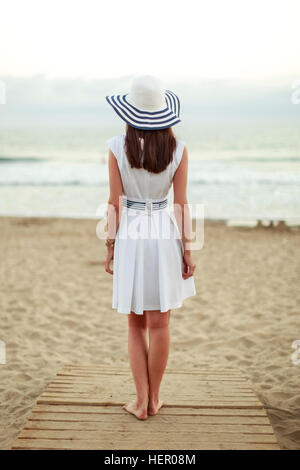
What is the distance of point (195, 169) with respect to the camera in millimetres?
20078

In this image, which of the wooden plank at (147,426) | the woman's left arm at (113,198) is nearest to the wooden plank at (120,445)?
the wooden plank at (147,426)

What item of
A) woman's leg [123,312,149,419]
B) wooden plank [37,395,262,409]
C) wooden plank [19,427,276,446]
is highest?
woman's leg [123,312,149,419]

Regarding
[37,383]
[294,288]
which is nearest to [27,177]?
[294,288]

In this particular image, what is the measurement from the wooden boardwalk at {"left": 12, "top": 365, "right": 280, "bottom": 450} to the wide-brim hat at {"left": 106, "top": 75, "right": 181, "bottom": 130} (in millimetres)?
1582

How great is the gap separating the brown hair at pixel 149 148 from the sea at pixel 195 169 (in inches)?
7.0

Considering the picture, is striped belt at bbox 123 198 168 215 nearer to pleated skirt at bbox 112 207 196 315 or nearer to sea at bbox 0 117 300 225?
pleated skirt at bbox 112 207 196 315

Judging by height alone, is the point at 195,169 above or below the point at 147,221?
below

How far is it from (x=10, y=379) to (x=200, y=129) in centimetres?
3224

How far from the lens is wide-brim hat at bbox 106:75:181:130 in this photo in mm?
2039

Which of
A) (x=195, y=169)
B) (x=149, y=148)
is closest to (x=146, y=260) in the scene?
(x=149, y=148)

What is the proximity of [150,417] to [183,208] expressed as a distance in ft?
3.94

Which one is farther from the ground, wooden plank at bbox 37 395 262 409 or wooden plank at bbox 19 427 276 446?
wooden plank at bbox 19 427 276 446

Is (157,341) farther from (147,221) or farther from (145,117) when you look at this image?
(145,117)

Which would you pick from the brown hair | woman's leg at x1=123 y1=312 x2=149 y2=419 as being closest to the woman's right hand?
woman's leg at x1=123 y1=312 x2=149 y2=419
